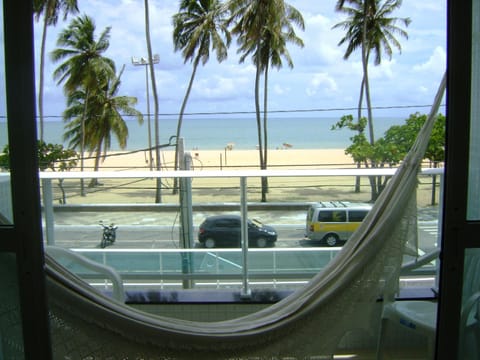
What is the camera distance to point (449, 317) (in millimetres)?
828

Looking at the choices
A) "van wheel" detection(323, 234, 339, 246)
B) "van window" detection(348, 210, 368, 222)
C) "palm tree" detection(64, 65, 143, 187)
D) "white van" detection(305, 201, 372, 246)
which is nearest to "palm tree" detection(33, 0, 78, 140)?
"palm tree" detection(64, 65, 143, 187)

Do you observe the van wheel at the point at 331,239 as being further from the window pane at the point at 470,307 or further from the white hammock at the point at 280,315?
the window pane at the point at 470,307

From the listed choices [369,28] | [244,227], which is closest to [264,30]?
[369,28]

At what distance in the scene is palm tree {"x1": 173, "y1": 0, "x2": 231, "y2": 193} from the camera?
13.7m

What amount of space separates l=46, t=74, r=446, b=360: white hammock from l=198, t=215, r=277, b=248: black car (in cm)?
405

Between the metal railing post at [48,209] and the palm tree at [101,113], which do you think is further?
the palm tree at [101,113]

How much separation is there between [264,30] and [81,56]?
6.66 m

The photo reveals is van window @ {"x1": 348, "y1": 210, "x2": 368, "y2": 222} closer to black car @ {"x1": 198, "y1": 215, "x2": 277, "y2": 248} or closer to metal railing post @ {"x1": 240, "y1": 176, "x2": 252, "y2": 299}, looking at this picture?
black car @ {"x1": 198, "y1": 215, "x2": 277, "y2": 248}

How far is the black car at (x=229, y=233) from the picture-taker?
579 centimetres

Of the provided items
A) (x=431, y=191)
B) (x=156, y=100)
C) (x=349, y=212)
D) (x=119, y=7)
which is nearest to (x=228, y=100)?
(x=119, y=7)

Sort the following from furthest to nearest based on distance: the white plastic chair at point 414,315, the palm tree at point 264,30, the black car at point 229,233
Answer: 1. the palm tree at point 264,30
2. the black car at point 229,233
3. the white plastic chair at point 414,315

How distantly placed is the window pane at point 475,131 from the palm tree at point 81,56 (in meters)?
15.7

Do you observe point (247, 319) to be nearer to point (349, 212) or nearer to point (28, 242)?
point (28, 242)

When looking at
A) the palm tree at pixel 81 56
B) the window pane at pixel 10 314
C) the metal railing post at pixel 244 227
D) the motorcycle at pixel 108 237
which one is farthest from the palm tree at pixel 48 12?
the window pane at pixel 10 314
